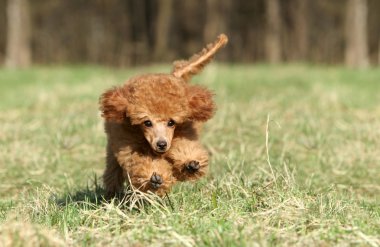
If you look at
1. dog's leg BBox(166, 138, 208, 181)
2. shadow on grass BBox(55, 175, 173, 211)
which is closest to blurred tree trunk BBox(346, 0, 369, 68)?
shadow on grass BBox(55, 175, 173, 211)

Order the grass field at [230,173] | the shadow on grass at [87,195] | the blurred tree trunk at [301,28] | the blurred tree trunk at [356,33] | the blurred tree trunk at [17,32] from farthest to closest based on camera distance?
the blurred tree trunk at [301,28]
the blurred tree trunk at [17,32]
the blurred tree trunk at [356,33]
the shadow on grass at [87,195]
the grass field at [230,173]

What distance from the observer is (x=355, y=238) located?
13.0 feet

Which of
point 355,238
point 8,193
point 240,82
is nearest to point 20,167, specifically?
point 8,193

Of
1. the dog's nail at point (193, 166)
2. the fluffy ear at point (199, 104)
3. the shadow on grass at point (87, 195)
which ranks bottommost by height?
the shadow on grass at point (87, 195)

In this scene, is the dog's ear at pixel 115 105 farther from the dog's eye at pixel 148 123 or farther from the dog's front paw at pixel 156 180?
the dog's front paw at pixel 156 180

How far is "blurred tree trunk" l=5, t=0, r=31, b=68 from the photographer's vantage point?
81.8 feet

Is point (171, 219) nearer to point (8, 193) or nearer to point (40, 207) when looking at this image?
point (40, 207)

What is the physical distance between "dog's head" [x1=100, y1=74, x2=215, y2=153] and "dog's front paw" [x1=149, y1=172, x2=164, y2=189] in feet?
0.51

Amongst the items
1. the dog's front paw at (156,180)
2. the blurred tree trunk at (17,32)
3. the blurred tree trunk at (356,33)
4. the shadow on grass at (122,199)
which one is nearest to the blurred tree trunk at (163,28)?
the blurred tree trunk at (17,32)

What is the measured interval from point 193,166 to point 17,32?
21372 mm

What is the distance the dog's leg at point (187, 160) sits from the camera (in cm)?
477

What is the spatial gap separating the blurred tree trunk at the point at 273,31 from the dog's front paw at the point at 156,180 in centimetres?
2080

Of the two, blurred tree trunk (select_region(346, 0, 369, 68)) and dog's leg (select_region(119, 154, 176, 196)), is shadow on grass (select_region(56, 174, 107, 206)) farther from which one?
blurred tree trunk (select_region(346, 0, 369, 68))

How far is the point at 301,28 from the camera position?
25453 millimetres
